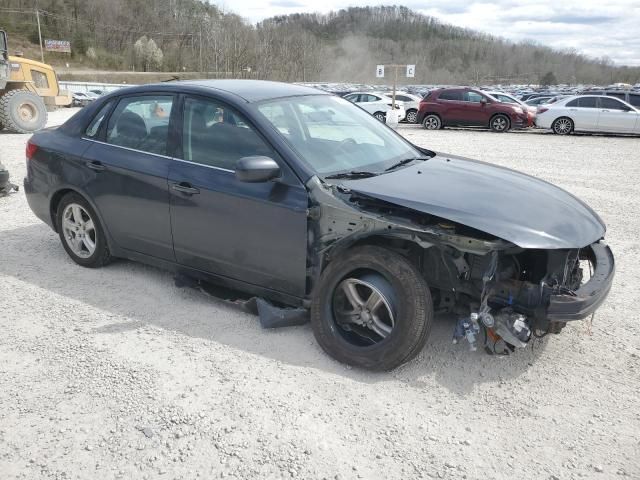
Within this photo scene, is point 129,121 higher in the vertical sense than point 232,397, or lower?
higher

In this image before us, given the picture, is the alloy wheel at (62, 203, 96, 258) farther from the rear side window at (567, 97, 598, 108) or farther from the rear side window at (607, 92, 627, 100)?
the rear side window at (607, 92, 627, 100)

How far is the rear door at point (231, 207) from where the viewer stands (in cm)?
354

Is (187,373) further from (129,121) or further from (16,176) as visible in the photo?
(16,176)

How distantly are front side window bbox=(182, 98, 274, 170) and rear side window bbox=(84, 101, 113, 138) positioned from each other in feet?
3.23

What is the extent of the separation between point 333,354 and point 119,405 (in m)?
1.26

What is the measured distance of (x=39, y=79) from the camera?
56.4ft

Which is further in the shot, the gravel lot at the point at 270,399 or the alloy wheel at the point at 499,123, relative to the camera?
the alloy wheel at the point at 499,123

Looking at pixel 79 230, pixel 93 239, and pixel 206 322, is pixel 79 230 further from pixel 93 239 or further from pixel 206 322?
pixel 206 322

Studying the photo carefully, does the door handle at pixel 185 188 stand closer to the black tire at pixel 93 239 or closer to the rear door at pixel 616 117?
the black tire at pixel 93 239

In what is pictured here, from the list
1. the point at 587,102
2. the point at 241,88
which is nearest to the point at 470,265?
the point at 241,88

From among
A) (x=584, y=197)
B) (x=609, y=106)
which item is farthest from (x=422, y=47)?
(x=584, y=197)

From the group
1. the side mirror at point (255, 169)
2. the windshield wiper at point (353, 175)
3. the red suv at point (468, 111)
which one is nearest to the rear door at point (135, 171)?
the side mirror at point (255, 169)

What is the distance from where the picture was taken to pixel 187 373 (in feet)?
10.9

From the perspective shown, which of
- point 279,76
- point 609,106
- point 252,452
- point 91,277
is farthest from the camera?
point 279,76
